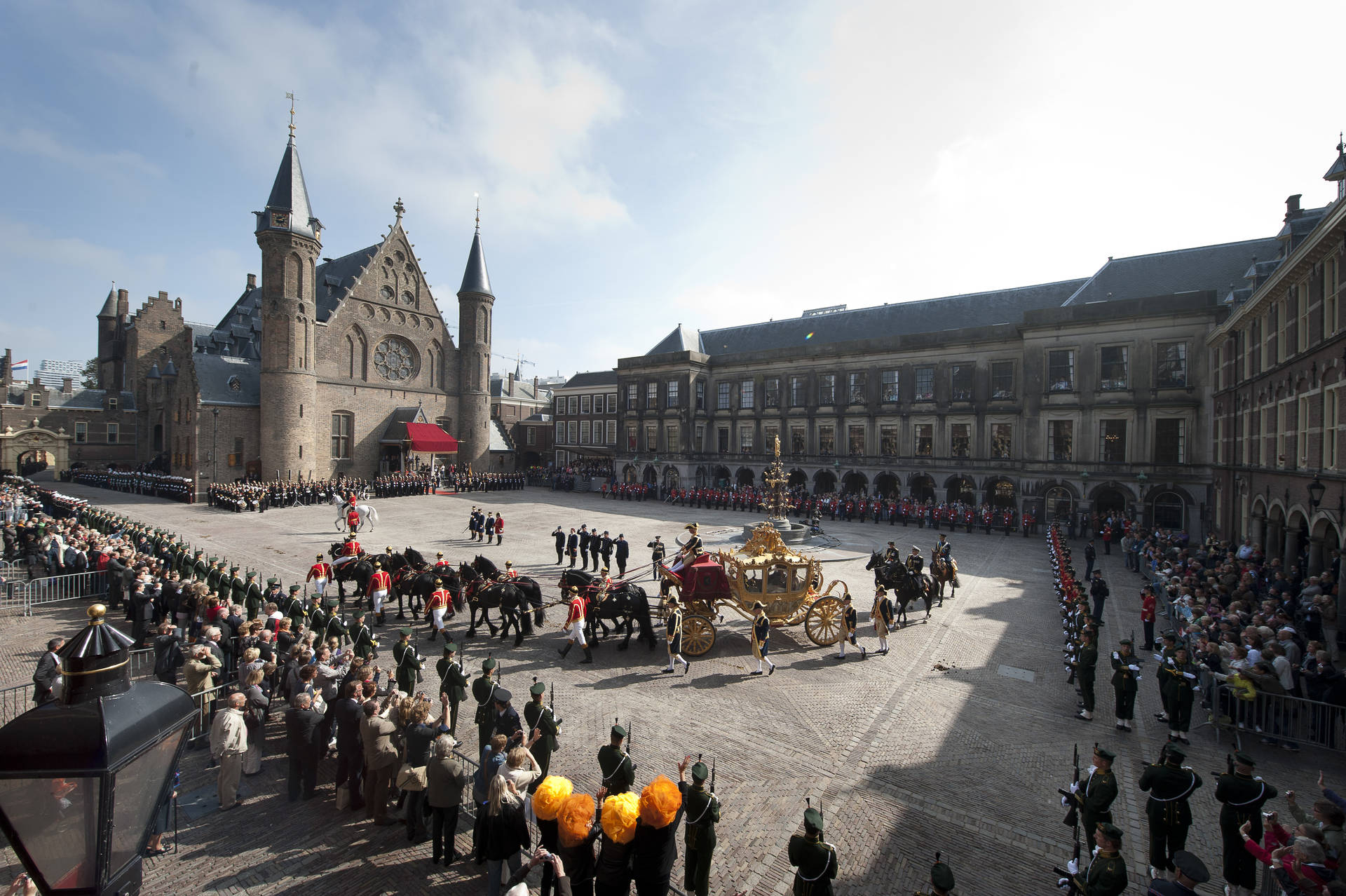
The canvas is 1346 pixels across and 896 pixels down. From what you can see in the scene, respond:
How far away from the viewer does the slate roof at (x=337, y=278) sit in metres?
43.4

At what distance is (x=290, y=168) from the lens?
38.6 meters

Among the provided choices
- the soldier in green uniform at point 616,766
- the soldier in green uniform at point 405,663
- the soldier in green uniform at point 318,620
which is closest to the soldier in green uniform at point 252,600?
the soldier in green uniform at point 318,620

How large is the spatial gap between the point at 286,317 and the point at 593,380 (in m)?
26.6

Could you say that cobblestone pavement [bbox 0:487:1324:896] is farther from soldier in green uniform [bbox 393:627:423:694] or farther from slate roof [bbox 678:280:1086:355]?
slate roof [bbox 678:280:1086:355]

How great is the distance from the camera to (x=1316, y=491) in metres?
14.5

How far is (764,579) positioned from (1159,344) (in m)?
27.4

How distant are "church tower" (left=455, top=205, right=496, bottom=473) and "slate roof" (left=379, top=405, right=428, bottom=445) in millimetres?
4504

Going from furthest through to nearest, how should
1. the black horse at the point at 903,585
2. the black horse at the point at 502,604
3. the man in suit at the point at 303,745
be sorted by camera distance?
the black horse at the point at 903,585 < the black horse at the point at 502,604 < the man in suit at the point at 303,745

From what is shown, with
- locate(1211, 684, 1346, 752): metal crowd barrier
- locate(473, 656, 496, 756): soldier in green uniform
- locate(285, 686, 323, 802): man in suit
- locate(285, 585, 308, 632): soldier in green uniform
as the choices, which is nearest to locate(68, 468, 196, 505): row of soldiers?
locate(285, 585, 308, 632): soldier in green uniform

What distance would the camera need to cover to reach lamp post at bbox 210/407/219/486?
38.2 m

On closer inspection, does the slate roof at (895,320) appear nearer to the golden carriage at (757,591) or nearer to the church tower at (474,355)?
the church tower at (474,355)

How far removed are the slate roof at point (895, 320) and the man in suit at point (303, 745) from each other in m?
38.2

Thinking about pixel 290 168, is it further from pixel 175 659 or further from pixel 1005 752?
pixel 1005 752

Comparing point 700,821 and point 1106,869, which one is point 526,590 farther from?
point 1106,869
